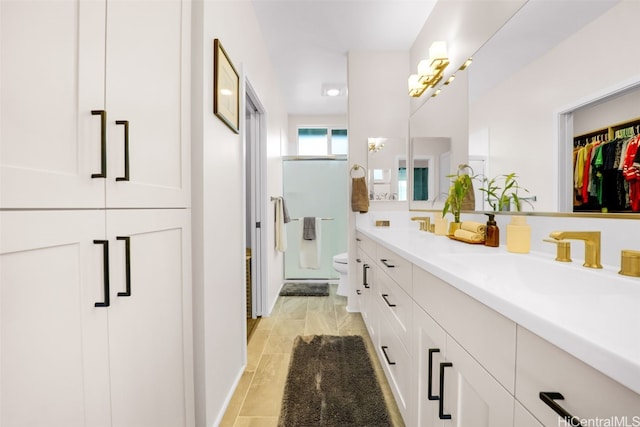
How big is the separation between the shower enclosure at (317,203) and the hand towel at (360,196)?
1176 millimetres

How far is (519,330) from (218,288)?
1.24m

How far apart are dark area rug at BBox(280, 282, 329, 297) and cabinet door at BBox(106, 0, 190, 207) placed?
2439 mm

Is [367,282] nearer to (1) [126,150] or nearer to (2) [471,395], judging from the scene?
(2) [471,395]

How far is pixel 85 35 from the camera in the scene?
65 cm

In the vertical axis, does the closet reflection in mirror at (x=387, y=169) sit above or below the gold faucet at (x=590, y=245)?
above

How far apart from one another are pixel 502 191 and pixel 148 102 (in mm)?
1558

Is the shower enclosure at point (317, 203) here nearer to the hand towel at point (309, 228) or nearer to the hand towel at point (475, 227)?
the hand towel at point (309, 228)

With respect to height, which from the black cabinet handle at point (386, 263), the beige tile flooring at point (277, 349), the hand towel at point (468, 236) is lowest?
the beige tile flooring at point (277, 349)

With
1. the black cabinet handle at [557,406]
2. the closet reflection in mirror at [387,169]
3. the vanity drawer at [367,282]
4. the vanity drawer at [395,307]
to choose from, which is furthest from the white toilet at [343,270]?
the black cabinet handle at [557,406]

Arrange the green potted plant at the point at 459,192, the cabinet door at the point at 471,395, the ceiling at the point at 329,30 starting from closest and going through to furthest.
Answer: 1. the cabinet door at the point at 471,395
2. the green potted plant at the point at 459,192
3. the ceiling at the point at 329,30

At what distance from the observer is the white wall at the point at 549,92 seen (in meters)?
0.86

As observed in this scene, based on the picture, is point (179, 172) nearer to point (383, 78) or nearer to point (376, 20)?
point (376, 20)

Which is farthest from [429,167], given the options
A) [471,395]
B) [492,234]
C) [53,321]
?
[53,321]

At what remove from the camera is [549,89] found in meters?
1.10
